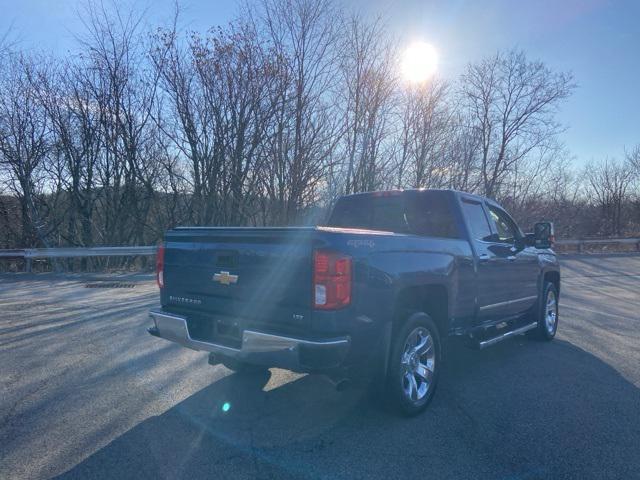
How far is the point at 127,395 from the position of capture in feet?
15.5

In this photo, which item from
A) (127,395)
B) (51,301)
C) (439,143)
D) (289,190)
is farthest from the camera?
(439,143)

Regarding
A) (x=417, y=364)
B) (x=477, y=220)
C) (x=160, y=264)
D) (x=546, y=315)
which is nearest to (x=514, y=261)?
(x=477, y=220)

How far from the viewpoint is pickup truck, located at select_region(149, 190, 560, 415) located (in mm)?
3707

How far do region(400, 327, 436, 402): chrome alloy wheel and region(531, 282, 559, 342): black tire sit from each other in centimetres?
314

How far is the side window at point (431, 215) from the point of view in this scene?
18.0 ft

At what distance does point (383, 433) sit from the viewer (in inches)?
156

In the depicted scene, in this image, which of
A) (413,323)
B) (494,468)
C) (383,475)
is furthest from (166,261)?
(494,468)

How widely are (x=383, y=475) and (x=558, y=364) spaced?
142 inches

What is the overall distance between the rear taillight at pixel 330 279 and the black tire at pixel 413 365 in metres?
0.80

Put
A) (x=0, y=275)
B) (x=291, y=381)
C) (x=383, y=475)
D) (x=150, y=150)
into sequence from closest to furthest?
(x=383, y=475) → (x=291, y=381) → (x=0, y=275) → (x=150, y=150)

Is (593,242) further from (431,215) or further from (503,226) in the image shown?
(431,215)

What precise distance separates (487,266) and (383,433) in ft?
8.02

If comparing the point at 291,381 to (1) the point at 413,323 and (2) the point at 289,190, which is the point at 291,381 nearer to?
(1) the point at 413,323

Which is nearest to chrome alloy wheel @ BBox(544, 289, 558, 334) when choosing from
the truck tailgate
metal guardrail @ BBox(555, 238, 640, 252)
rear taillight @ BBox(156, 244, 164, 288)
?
the truck tailgate
